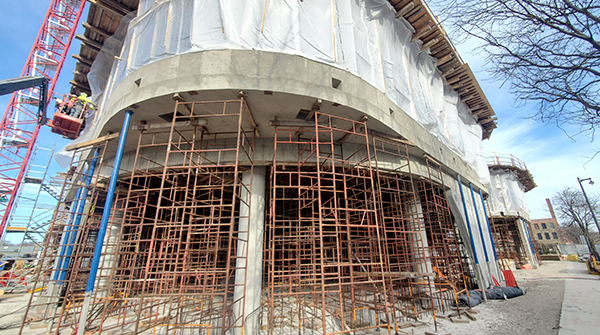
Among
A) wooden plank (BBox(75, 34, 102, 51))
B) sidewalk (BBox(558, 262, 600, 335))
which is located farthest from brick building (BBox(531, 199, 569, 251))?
wooden plank (BBox(75, 34, 102, 51))

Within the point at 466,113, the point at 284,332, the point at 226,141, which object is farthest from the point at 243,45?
the point at 466,113

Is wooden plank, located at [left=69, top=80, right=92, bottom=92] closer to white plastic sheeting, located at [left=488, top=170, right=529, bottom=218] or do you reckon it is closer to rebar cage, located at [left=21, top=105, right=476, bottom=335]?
rebar cage, located at [left=21, top=105, right=476, bottom=335]

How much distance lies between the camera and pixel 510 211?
28141 millimetres

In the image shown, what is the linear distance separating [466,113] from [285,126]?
16.9m

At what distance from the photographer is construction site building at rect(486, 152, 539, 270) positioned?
27.5 m

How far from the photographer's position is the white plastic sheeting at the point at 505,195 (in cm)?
2752

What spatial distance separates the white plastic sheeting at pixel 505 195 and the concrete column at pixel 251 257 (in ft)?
93.0

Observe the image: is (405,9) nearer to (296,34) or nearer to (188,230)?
(296,34)

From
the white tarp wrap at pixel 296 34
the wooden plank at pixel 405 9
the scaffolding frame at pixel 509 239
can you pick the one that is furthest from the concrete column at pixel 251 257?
the scaffolding frame at pixel 509 239

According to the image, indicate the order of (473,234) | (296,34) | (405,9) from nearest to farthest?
(296,34)
(405,9)
(473,234)

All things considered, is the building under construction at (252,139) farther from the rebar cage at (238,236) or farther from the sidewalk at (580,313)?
the sidewalk at (580,313)

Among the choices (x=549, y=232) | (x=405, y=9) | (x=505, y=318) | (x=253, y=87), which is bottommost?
(x=505, y=318)

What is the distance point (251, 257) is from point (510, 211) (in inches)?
1263

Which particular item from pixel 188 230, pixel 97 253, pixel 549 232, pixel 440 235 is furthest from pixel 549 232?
pixel 97 253
